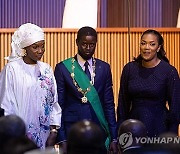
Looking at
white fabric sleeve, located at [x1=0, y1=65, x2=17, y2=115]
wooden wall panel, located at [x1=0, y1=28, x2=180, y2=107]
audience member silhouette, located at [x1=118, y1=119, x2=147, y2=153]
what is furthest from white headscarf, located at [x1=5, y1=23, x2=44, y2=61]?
wooden wall panel, located at [x1=0, y1=28, x2=180, y2=107]

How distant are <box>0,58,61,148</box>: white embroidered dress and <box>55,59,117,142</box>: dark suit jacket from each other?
0.54ft

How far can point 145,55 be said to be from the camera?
3393 millimetres

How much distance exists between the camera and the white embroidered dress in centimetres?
323

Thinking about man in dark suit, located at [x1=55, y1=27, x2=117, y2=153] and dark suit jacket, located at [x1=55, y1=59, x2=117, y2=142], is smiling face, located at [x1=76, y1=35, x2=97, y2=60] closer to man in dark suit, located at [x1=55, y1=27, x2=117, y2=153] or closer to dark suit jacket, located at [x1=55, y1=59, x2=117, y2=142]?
man in dark suit, located at [x1=55, y1=27, x2=117, y2=153]

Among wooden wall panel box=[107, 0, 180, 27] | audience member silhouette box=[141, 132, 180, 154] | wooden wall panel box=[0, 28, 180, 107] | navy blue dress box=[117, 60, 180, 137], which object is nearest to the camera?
audience member silhouette box=[141, 132, 180, 154]

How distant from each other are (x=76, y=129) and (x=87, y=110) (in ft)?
5.99

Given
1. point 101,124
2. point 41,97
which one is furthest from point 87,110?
point 41,97

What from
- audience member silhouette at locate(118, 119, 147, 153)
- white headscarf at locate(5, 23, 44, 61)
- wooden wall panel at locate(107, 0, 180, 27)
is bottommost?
audience member silhouette at locate(118, 119, 147, 153)

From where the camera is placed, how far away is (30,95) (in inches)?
127

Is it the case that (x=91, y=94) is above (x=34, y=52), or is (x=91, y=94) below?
below

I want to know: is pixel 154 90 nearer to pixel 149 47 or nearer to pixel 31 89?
pixel 149 47

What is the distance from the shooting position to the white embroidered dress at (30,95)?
10.6ft

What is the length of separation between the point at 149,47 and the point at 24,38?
29.8 inches

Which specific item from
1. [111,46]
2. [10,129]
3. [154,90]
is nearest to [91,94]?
[154,90]
